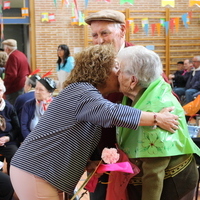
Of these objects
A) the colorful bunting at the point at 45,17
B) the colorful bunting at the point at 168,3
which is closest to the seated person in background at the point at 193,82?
the colorful bunting at the point at 168,3

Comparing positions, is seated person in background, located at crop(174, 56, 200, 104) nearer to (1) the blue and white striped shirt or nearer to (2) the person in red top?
(2) the person in red top

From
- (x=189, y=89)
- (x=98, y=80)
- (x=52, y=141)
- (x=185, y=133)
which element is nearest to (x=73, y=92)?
(x=98, y=80)

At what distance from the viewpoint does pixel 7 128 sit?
428cm

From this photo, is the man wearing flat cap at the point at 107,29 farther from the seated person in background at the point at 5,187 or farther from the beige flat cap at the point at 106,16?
the seated person in background at the point at 5,187

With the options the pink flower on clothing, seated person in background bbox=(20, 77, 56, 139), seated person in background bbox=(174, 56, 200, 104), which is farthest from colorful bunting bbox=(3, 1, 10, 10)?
the pink flower on clothing

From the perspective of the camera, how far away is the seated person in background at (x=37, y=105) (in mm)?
4477

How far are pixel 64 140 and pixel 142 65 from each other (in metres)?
0.50

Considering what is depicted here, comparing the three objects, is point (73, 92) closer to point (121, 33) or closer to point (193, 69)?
point (121, 33)

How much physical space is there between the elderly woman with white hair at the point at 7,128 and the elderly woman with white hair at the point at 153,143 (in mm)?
2497

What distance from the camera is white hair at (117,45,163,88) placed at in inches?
74.0

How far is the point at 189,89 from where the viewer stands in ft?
33.1

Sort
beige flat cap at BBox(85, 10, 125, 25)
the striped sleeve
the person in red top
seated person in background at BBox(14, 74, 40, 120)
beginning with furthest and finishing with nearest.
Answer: the person in red top
seated person in background at BBox(14, 74, 40, 120)
beige flat cap at BBox(85, 10, 125, 25)
the striped sleeve

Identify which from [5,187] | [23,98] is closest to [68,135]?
[5,187]

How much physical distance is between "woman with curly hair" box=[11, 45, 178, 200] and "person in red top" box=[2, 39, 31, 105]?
4.90m
